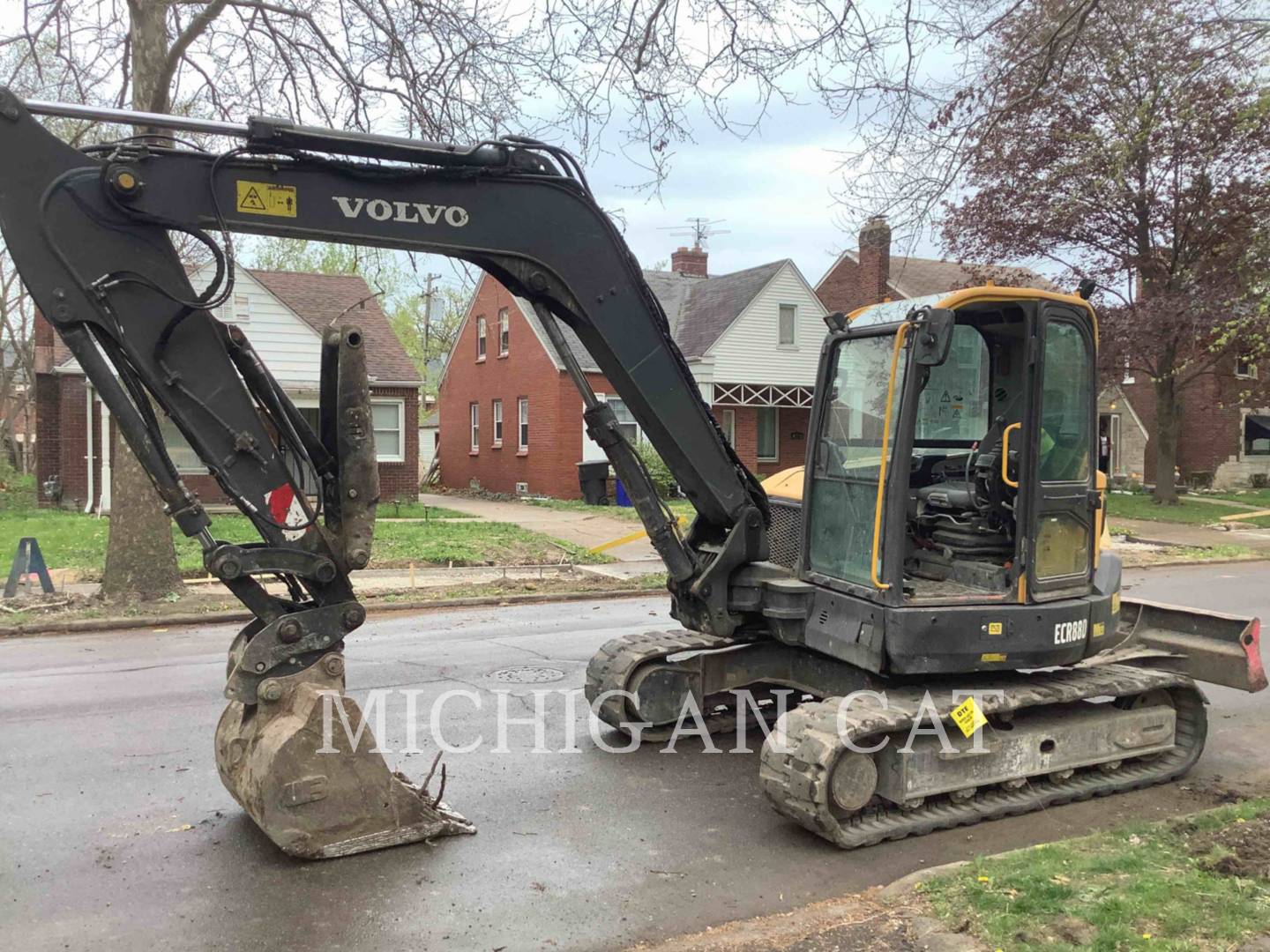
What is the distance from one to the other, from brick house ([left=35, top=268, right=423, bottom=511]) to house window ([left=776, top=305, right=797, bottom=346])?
1051cm

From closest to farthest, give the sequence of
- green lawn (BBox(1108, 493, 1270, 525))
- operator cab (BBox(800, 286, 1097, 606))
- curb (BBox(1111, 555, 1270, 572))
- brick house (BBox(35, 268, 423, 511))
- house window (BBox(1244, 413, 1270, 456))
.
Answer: operator cab (BBox(800, 286, 1097, 606)) < curb (BBox(1111, 555, 1270, 572)) < brick house (BBox(35, 268, 423, 511)) < green lawn (BBox(1108, 493, 1270, 525)) < house window (BBox(1244, 413, 1270, 456))

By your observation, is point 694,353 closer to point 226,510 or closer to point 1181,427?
point 226,510

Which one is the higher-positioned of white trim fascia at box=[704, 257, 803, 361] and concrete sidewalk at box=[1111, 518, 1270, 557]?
white trim fascia at box=[704, 257, 803, 361]

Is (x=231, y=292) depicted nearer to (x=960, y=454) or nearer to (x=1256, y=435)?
(x=960, y=454)

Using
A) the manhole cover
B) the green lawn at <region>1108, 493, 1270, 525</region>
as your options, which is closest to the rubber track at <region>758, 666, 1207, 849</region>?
the manhole cover

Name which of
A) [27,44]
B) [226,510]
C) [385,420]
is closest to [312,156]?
[27,44]

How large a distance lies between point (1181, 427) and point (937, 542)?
113ft

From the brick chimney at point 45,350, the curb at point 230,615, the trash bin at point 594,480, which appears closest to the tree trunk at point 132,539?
the curb at point 230,615

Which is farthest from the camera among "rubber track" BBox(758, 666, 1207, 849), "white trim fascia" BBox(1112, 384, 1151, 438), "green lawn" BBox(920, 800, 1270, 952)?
"white trim fascia" BBox(1112, 384, 1151, 438)

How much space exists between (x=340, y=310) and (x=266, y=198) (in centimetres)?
2204

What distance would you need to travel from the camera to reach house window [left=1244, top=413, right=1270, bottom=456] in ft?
118

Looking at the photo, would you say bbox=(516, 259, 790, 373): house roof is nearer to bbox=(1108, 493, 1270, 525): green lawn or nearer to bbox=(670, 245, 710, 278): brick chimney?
bbox=(670, 245, 710, 278): brick chimney

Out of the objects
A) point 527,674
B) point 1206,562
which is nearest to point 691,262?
point 1206,562

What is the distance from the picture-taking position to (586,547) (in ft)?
56.3
